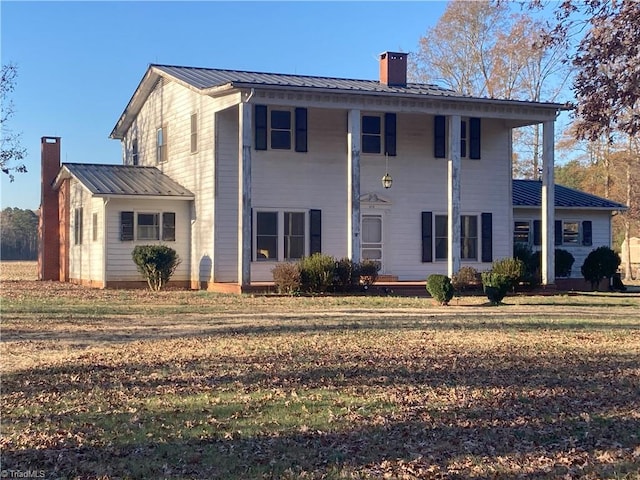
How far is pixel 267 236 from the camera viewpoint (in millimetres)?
22219

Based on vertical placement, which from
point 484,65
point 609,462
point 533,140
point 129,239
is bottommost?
point 609,462

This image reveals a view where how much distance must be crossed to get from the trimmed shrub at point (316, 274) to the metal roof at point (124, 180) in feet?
16.8

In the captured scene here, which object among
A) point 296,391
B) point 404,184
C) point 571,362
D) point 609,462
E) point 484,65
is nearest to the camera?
point 609,462

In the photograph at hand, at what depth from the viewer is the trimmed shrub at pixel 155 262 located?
2141 centimetres

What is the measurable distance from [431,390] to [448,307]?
948cm

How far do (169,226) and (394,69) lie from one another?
910 cm

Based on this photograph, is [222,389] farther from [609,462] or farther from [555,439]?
[609,462]

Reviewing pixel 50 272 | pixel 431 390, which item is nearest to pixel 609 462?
pixel 431 390

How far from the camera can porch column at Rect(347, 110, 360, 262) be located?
798 inches

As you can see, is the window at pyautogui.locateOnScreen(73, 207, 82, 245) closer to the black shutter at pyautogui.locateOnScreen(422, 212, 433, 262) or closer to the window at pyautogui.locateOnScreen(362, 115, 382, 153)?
the window at pyautogui.locateOnScreen(362, 115, 382, 153)

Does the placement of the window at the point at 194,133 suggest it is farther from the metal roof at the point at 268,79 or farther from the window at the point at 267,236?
the window at the point at 267,236

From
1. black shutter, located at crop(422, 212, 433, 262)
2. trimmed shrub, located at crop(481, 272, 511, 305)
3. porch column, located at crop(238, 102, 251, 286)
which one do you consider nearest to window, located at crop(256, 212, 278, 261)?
porch column, located at crop(238, 102, 251, 286)

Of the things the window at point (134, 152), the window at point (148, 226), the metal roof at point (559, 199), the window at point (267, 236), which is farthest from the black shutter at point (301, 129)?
the window at point (134, 152)

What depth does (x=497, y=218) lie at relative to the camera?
81.5 feet
